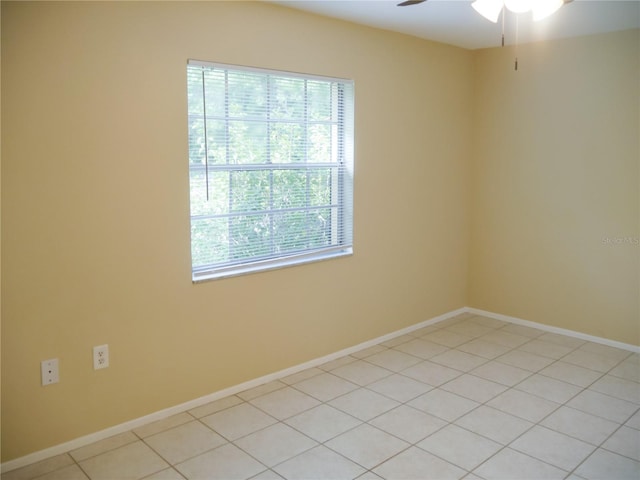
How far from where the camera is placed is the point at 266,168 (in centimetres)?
342

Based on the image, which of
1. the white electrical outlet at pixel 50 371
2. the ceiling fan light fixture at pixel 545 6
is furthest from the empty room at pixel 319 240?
the ceiling fan light fixture at pixel 545 6

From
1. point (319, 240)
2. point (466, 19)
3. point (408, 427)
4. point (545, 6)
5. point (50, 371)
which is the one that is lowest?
point (408, 427)

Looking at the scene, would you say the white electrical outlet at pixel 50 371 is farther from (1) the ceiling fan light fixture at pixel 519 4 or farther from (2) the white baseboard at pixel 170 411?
(1) the ceiling fan light fixture at pixel 519 4

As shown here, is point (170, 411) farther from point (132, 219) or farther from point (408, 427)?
point (408, 427)

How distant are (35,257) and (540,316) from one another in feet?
12.1

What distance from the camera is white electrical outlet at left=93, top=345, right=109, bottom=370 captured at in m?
2.78

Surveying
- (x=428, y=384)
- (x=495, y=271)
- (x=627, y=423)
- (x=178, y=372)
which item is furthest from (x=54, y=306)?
(x=495, y=271)

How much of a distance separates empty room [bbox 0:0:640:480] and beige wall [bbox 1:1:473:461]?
1 centimetres

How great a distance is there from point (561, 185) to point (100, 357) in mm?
3410

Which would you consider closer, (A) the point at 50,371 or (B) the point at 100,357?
(A) the point at 50,371

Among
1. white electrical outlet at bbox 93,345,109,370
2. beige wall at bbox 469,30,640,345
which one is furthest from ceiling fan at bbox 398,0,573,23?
white electrical outlet at bbox 93,345,109,370

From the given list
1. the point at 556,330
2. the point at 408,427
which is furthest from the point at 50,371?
the point at 556,330

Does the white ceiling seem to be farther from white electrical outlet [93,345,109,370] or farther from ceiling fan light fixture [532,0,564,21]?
white electrical outlet [93,345,109,370]

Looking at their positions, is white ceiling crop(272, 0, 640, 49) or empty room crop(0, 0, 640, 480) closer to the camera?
empty room crop(0, 0, 640, 480)
